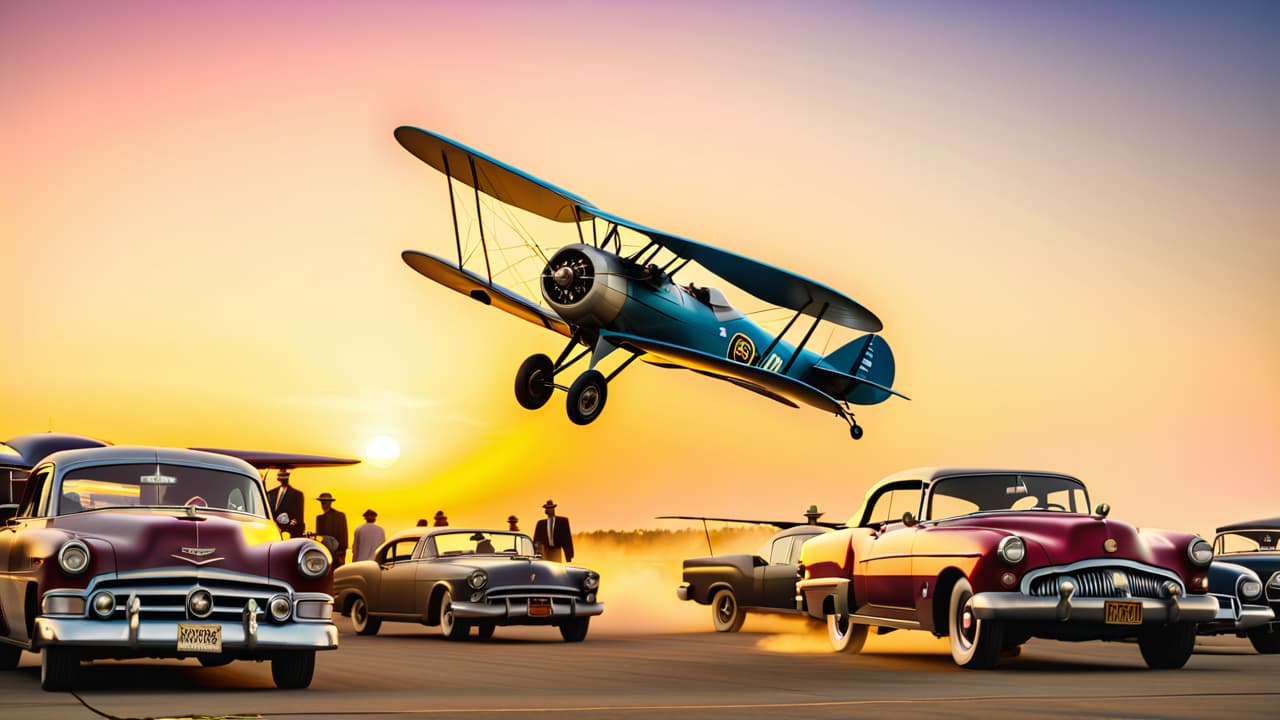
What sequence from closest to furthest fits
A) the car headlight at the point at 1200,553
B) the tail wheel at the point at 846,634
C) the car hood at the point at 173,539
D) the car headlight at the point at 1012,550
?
the car hood at the point at 173,539
the car headlight at the point at 1012,550
the car headlight at the point at 1200,553
the tail wheel at the point at 846,634

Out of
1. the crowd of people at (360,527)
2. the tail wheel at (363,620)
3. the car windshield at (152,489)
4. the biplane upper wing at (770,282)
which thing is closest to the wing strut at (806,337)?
the biplane upper wing at (770,282)

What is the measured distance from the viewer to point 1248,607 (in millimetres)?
13969

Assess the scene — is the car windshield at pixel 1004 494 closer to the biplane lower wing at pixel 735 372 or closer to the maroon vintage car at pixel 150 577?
the maroon vintage car at pixel 150 577

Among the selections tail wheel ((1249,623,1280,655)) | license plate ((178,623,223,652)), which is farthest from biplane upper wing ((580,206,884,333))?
license plate ((178,623,223,652))

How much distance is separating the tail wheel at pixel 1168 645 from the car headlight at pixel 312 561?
6.82 m

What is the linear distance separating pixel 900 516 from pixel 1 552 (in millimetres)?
8153

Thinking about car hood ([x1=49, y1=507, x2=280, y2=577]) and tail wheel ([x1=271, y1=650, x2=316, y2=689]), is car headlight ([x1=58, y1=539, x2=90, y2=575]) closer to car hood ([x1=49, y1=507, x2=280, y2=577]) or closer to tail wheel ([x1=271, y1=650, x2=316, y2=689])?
car hood ([x1=49, y1=507, x2=280, y2=577])

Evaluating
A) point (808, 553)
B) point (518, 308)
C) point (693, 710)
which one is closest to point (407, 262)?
point (518, 308)

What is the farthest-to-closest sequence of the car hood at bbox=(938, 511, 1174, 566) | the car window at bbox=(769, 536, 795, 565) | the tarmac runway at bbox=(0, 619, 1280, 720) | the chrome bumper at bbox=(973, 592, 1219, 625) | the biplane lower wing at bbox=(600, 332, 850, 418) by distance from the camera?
the biplane lower wing at bbox=(600, 332, 850, 418), the car window at bbox=(769, 536, 795, 565), the car hood at bbox=(938, 511, 1174, 566), the chrome bumper at bbox=(973, 592, 1219, 625), the tarmac runway at bbox=(0, 619, 1280, 720)

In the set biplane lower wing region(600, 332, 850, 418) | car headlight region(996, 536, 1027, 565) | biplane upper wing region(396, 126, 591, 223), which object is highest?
biplane upper wing region(396, 126, 591, 223)

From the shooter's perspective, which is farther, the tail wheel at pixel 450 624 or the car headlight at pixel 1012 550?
the tail wheel at pixel 450 624

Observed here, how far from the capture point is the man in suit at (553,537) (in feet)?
83.1

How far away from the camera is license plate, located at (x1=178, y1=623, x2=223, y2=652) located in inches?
384

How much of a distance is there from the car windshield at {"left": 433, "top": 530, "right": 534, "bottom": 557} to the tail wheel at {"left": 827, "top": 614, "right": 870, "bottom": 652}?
5031 millimetres
